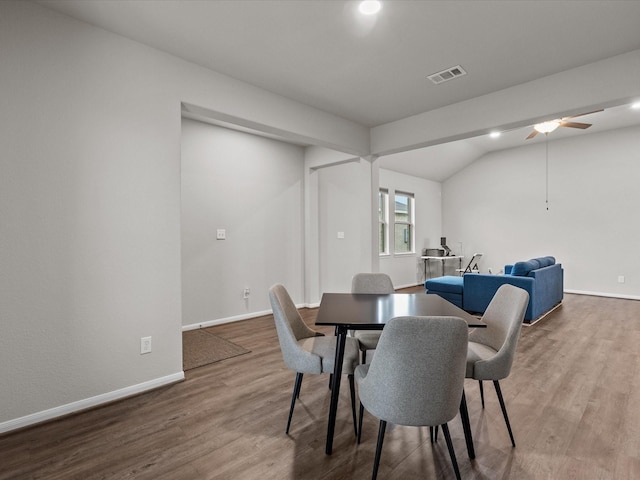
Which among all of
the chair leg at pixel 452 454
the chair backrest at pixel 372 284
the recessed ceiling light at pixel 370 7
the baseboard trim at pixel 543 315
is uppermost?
the recessed ceiling light at pixel 370 7

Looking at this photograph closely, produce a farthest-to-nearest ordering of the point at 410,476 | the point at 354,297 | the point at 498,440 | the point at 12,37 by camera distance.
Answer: the point at 354,297
the point at 12,37
the point at 498,440
the point at 410,476

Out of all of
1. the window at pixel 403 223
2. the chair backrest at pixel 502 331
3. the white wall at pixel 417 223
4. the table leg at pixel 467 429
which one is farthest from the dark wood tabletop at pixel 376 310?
the window at pixel 403 223

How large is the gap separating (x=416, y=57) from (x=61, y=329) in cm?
336

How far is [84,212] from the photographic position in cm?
236

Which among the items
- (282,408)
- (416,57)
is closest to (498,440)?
(282,408)

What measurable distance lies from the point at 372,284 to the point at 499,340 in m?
1.14

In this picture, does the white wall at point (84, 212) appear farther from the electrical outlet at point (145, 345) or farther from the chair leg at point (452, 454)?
the chair leg at point (452, 454)

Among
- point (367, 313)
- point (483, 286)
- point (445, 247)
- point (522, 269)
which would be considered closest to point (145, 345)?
point (367, 313)

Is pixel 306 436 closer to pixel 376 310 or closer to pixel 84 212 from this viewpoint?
pixel 376 310

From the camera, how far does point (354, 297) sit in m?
2.55

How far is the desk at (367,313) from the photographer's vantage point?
1.79 metres

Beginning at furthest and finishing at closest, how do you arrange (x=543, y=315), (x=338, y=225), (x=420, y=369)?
(x=338, y=225) < (x=543, y=315) < (x=420, y=369)

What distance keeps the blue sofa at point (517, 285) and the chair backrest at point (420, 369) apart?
11.9ft

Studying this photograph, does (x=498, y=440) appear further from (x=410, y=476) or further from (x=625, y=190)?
(x=625, y=190)
